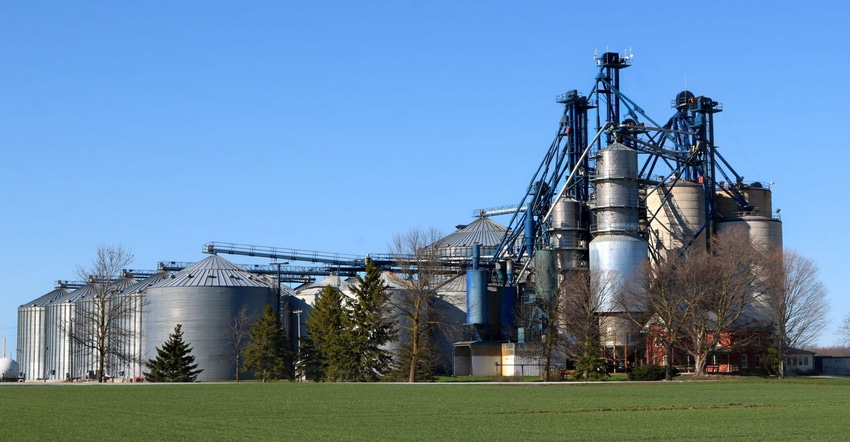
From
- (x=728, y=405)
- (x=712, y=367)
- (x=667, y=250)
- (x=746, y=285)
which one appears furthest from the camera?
(x=667, y=250)

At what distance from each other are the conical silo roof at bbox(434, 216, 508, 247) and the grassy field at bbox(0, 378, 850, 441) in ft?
253

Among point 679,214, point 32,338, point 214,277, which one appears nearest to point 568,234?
point 679,214

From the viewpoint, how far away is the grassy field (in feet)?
107

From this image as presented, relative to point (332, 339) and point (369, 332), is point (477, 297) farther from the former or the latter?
point (332, 339)

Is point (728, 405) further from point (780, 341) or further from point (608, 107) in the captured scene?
point (608, 107)

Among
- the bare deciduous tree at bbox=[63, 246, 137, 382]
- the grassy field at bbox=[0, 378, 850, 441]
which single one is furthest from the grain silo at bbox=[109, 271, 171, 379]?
the grassy field at bbox=[0, 378, 850, 441]

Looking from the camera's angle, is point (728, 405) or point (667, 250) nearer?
point (728, 405)

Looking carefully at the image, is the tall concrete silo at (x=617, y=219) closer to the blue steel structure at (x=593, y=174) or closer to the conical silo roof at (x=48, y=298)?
the blue steel structure at (x=593, y=174)

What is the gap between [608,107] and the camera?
115688 mm

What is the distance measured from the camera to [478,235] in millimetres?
140125

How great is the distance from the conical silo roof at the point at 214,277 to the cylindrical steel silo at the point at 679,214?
131 ft

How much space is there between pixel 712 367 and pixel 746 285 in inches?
387

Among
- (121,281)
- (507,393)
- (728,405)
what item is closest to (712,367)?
(507,393)

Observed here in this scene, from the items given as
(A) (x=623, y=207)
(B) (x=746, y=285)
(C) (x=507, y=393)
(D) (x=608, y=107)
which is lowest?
(C) (x=507, y=393)
